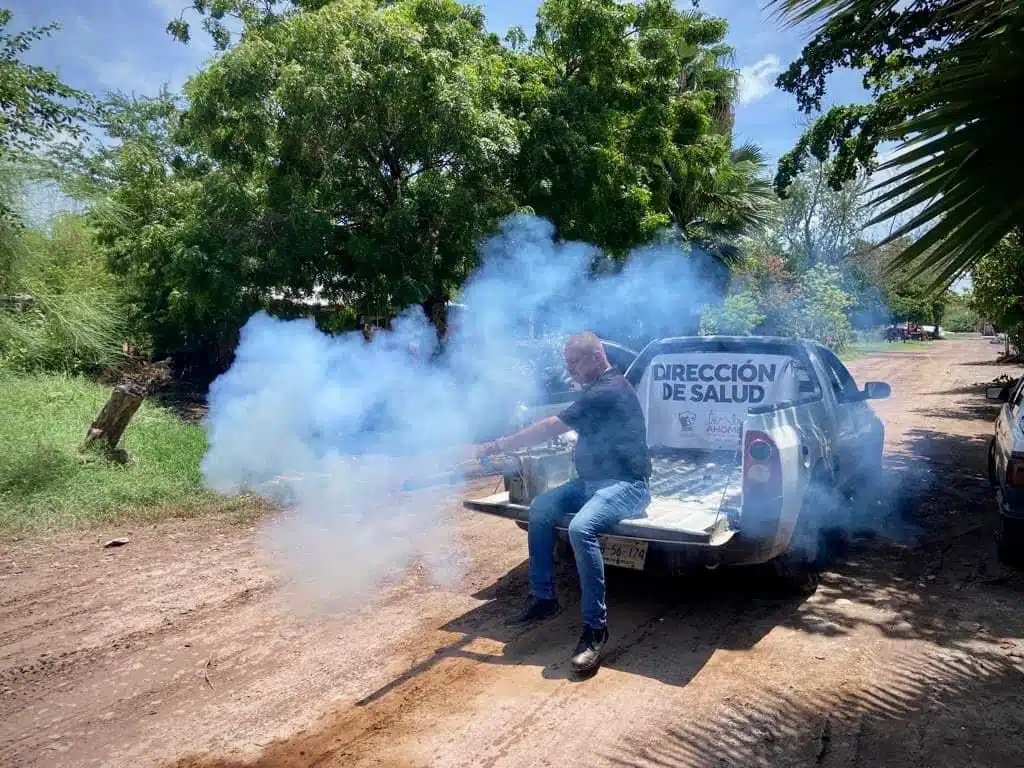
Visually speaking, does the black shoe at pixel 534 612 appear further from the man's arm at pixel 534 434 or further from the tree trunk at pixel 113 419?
the tree trunk at pixel 113 419

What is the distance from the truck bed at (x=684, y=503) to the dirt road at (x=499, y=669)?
63 centimetres

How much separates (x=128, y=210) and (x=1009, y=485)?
14.2m

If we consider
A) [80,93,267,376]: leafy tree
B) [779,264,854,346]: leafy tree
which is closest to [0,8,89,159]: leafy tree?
[80,93,267,376]: leafy tree

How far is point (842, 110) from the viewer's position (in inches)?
368

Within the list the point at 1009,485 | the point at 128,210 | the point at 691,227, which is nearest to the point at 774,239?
the point at 691,227

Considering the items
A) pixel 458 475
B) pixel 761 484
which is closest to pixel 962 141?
pixel 761 484

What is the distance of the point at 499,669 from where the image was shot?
158 inches

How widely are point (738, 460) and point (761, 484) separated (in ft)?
5.78

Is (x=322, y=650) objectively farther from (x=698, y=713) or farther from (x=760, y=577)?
(x=760, y=577)

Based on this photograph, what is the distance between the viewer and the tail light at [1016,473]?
512 cm

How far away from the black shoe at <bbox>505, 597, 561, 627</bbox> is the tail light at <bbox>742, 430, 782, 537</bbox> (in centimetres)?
130

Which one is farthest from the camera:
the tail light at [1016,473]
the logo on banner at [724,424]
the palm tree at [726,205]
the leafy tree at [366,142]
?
the palm tree at [726,205]

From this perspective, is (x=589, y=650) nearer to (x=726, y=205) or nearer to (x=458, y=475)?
(x=458, y=475)

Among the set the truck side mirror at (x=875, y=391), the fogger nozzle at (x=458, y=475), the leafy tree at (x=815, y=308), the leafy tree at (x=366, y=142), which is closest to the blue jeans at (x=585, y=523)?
the truck side mirror at (x=875, y=391)
